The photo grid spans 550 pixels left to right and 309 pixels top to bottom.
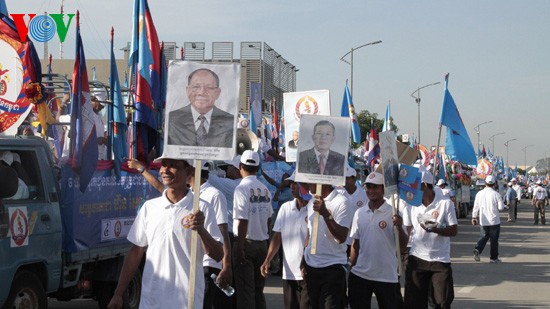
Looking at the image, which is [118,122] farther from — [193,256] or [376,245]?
[193,256]

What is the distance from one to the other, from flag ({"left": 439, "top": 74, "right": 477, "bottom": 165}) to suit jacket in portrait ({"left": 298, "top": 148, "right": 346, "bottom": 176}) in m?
5.14

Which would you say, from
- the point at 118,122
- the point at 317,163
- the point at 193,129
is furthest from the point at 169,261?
the point at 118,122

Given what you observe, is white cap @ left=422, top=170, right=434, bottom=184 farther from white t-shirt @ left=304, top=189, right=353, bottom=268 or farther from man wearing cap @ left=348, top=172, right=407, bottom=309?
white t-shirt @ left=304, top=189, right=353, bottom=268

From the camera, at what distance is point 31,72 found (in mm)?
10883

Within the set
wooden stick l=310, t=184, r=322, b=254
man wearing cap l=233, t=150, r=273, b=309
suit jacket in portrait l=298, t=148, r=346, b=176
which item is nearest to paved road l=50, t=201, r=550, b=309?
man wearing cap l=233, t=150, r=273, b=309

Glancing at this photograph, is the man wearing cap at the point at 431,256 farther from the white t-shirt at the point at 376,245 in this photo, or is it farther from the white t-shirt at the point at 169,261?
the white t-shirt at the point at 169,261


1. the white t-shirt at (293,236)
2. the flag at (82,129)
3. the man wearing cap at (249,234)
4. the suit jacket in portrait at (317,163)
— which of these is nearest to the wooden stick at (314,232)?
the suit jacket in portrait at (317,163)

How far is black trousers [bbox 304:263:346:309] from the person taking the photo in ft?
28.4

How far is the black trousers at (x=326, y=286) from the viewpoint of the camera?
28.4 ft

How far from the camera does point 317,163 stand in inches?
347

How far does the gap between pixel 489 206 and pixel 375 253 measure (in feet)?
39.2

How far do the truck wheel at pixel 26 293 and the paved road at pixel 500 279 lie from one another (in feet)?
11.1

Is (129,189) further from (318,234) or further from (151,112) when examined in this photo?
(318,234)

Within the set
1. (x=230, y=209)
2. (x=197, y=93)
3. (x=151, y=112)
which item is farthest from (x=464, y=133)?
(x=197, y=93)
